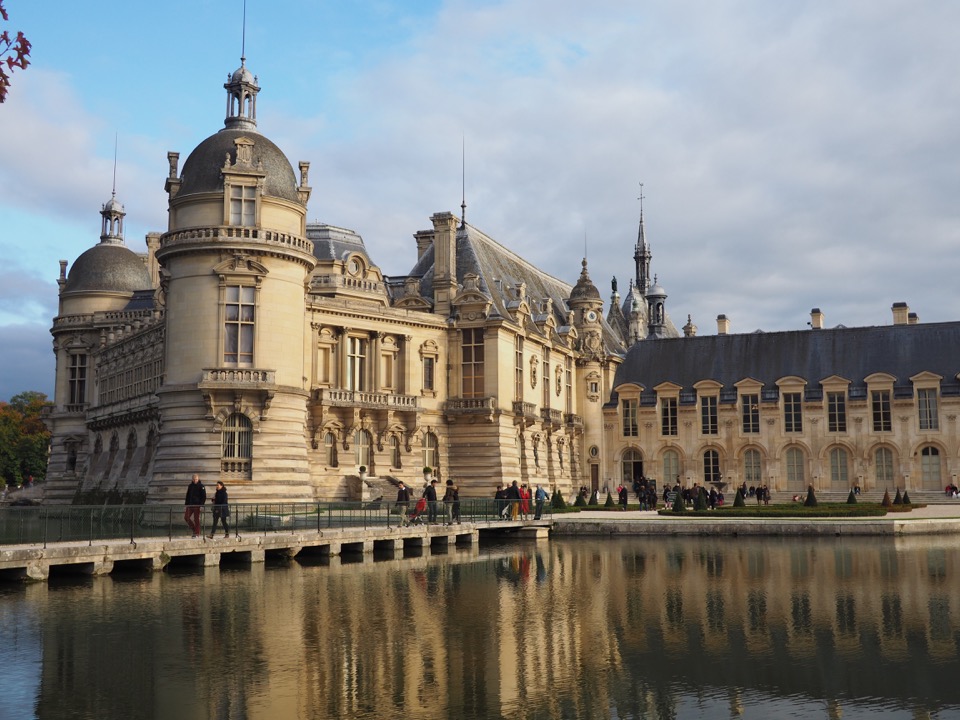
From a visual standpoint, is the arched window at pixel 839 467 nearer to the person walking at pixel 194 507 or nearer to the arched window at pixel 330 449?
the arched window at pixel 330 449

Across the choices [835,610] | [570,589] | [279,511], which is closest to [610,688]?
[835,610]

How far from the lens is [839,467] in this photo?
243ft

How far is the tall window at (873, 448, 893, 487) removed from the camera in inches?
2874

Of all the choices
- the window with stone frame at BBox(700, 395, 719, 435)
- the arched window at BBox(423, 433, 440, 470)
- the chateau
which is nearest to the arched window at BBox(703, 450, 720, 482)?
the chateau

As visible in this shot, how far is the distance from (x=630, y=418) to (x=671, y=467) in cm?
490

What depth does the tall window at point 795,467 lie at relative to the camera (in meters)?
75.2

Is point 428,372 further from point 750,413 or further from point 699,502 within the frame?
point 750,413

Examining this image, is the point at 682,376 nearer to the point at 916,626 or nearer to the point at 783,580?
the point at 783,580

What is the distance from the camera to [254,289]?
4822 cm

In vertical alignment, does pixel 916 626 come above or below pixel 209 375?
below

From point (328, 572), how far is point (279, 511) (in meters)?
7.91

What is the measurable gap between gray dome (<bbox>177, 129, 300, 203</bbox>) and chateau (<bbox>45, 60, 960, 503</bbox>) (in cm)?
15

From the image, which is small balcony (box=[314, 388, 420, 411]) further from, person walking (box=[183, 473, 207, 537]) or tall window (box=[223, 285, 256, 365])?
person walking (box=[183, 473, 207, 537])

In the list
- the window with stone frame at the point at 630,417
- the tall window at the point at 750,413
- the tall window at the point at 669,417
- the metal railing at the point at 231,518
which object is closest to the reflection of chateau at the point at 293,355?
the window with stone frame at the point at 630,417
